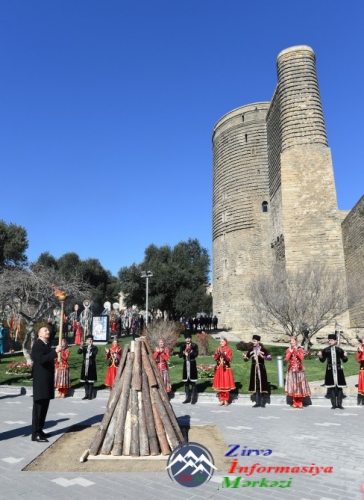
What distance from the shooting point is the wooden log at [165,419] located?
17.5 feet

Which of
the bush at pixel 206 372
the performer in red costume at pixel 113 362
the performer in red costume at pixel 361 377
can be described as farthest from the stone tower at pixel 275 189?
the performer in red costume at pixel 113 362

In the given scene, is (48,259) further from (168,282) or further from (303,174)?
(303,174)

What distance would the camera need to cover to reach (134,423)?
5.44m

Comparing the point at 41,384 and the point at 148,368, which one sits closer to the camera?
the point at 148,368

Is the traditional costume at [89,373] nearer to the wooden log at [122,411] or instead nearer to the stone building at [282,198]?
the wooden log at [122,411]

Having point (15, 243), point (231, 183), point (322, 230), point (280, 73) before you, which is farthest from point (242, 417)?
point (15, 243)

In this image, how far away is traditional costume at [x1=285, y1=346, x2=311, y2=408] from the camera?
902 centimetres

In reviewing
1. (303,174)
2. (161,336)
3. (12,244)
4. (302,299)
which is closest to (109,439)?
(161,336)

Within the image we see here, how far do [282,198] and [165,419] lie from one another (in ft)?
74.5

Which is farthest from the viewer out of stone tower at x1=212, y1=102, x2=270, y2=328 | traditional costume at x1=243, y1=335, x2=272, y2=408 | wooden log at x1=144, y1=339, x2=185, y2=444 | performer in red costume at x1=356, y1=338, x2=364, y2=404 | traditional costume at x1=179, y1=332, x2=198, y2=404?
stone tower at x1=212, y1=102, x2=270, y2=328

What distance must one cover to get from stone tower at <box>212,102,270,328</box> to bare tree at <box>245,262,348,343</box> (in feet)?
44.5

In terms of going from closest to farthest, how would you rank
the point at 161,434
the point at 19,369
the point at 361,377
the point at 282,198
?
the point at 161,434 → the point at 361,377 → the point at 19,369 → the point at 282,198

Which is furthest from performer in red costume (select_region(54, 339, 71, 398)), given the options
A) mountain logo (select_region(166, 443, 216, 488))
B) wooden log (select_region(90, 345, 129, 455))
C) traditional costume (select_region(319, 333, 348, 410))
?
traditional costume (select_region(319, 333, 348, 410))

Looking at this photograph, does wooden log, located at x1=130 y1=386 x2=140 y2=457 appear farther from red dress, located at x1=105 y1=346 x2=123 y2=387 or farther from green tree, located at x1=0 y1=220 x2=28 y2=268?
green tree, located at x1=0 y1=220 x2=28 y2=268
